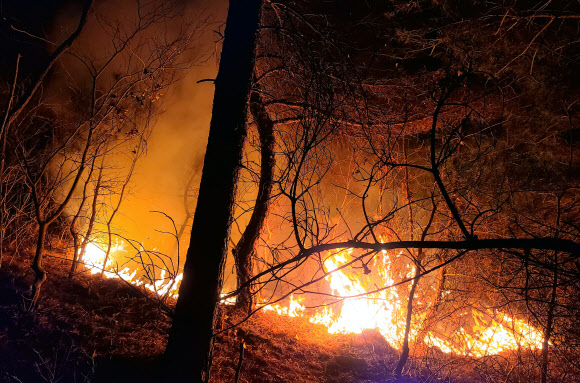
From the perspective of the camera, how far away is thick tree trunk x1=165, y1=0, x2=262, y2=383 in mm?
3441

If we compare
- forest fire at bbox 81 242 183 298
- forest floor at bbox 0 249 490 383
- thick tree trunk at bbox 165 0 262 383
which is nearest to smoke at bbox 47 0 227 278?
forest fire at bbox 81 242 183 298

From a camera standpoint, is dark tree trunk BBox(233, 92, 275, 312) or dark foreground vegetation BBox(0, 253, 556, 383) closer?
dark foreground vegetation BBox(0, 253, 556, 383)

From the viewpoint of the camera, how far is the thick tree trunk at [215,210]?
3441 millimetres

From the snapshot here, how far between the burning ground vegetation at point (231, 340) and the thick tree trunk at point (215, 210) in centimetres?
33

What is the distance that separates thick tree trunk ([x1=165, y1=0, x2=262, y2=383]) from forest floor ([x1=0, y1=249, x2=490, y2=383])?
0.45m

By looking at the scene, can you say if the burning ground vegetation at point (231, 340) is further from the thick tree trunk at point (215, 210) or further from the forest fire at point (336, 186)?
the thick tree trunk at point (215, 210)

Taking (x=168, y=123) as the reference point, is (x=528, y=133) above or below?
below

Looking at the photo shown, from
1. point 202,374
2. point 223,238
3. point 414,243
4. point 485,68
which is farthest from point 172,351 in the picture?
point 485,68

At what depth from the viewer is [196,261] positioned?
3.57m

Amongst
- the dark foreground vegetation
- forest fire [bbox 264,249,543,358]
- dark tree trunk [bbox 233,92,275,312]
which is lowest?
the dark foreground vegetation

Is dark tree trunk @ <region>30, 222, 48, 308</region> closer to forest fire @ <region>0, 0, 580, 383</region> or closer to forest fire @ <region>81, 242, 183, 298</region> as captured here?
forest fire @ <region>0, 0, 580, 383</region>

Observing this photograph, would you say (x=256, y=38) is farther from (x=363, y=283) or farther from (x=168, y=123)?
(x=168, y=123)

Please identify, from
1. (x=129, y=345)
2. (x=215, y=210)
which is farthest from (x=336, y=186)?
(x=129, y=345)

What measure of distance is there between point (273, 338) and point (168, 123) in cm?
934
